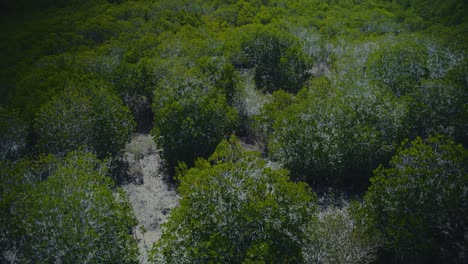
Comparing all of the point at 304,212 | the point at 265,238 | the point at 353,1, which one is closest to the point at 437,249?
the point at 304,212

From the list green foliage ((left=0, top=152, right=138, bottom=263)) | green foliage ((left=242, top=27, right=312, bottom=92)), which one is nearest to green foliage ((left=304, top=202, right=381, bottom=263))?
green foliage ((left=0, top=152, right=138, bottom=263))

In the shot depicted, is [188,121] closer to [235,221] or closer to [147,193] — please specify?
[147,193]

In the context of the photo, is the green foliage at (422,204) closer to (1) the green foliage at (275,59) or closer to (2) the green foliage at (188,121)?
(2) the green foliage at (188,121)

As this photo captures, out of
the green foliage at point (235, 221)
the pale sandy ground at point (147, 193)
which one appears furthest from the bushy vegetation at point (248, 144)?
the pale sandy ground at point (147, 193)

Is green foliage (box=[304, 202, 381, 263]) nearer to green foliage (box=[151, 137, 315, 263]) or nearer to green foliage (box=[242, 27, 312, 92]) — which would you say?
green foliage (box=[151, 137, 315, 263])

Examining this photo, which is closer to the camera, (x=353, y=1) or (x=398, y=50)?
(x=398, y=50)

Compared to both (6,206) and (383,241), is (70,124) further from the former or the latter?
(383,241)

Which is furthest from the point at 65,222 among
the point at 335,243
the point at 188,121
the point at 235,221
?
the point at 335,243
